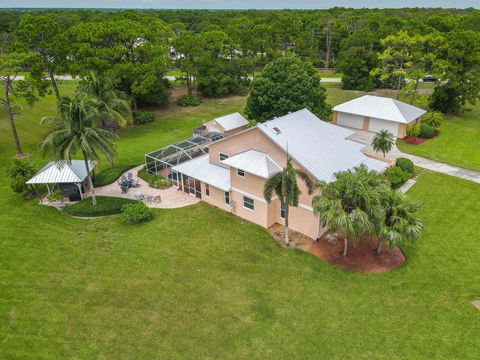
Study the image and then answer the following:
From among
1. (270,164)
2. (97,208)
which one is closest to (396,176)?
(270,164)

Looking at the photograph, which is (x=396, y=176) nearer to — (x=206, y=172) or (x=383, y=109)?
(x=383, y=109)

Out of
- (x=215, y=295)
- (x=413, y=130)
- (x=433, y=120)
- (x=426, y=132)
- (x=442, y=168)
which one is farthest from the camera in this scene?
(x=433, y=120)

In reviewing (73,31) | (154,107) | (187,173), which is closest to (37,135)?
(73,31)

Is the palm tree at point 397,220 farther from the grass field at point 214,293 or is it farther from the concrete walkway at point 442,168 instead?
the concrete walkway at point 442,168

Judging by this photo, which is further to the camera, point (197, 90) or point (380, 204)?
point (197, 90)

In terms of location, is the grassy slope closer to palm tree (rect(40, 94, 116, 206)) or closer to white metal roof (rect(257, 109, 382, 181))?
palm tree (rect(40, 94, 116, 206))

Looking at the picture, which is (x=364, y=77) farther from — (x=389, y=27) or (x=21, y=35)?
(x=21, y=35)
